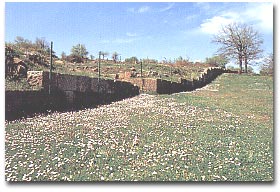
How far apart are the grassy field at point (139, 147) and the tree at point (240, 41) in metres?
0.95

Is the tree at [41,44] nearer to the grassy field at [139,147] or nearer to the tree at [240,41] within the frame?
the grassy field at [139,147]

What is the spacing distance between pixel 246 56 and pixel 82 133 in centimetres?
326

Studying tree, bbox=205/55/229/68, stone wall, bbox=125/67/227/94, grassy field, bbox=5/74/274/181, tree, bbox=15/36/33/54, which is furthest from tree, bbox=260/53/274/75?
stone wall, bbox=125/67/227/94

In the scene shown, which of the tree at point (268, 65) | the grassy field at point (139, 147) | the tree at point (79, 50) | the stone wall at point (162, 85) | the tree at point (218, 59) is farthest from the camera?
the stone wall at point (162, 85)

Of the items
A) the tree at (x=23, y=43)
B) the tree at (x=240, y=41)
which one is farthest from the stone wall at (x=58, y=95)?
the tree at (x=240, y=41)

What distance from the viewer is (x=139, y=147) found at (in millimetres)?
4691

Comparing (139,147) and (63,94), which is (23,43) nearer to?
(63,94)

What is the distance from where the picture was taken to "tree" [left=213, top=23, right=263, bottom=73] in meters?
5.55

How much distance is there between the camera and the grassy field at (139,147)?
13.8ft

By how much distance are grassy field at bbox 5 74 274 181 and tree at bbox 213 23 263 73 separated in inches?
37.2

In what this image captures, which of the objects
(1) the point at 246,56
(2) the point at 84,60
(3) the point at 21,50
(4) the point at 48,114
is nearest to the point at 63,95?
(4) the point at 48,114

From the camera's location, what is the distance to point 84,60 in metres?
7.68

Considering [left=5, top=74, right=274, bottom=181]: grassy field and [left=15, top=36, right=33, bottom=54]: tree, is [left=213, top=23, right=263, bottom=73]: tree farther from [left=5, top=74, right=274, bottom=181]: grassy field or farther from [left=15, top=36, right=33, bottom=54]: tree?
[left=15, top=36, right=33, bottom=54]: tree

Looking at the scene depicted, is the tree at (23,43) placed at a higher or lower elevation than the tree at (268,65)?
higher
